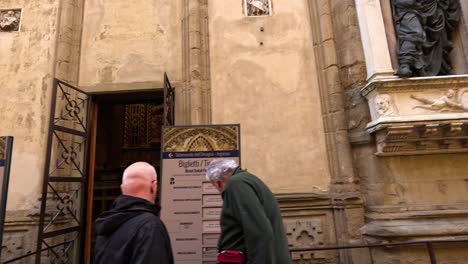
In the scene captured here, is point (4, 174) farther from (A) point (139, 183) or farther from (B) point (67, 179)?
(A) point (139, 183)

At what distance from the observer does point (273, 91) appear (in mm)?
4754

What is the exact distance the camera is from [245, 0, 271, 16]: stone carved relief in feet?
16.8

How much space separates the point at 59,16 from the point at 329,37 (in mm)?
4179

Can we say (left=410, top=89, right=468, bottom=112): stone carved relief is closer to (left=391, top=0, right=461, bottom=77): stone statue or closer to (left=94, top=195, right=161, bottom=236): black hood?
(left=391, top=0, right=461, bottom=77): stone statue

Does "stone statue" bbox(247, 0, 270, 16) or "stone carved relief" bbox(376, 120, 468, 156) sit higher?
"stone statue" bbox(247, 0, 270, 16)

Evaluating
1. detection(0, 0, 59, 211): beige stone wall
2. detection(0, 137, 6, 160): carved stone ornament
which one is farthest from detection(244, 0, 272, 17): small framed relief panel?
detection(0, 137, 6, 160): carved stone ornament

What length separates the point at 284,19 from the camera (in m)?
5.05

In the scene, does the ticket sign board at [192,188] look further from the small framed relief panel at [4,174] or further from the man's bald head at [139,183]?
the man's bald head at [139,183]

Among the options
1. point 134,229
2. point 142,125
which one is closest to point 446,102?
point 134,229

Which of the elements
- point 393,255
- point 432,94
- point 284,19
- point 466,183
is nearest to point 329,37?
point 284,19

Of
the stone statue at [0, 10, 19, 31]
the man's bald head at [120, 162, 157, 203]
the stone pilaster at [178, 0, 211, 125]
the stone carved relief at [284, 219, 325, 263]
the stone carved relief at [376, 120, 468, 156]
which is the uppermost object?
the stone statue at [0, 10, 19, 31]

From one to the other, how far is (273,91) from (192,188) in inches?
76.9

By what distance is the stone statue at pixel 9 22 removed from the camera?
5148mm

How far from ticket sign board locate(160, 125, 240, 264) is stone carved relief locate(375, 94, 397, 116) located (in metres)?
1.73
